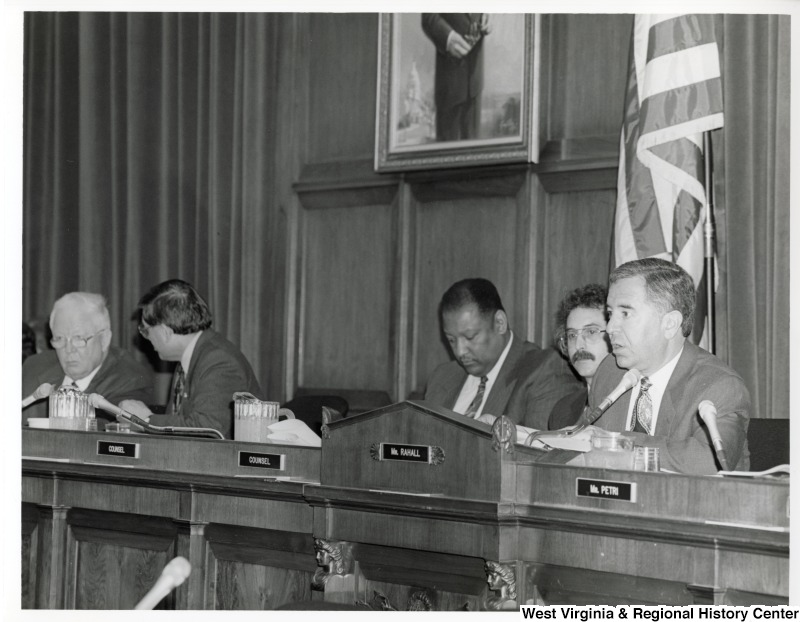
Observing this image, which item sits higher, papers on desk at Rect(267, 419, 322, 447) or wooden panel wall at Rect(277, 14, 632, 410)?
wooden panel wall at Rect(277, 14, 632, 410)

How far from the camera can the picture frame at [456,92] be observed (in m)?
5.52

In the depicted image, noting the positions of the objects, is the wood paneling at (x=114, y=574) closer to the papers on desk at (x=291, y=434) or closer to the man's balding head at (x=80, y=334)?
the papers on desk at (x=291, y=434)

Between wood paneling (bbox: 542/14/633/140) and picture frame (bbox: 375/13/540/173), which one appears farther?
picture frame (bbox: 375/13/540/173)

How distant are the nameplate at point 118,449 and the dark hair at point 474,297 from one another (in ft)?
5.02

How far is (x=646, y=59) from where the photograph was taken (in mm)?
4730

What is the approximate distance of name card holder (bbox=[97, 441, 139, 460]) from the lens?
3.93 metres

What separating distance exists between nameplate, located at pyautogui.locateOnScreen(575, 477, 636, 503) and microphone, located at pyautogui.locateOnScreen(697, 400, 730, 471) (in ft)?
0.79

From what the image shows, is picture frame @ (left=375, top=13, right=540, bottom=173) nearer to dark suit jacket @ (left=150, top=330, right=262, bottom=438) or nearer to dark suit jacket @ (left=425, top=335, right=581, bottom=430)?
dark suit jacket @ (left=425, top=335, right=581, bottom=430)

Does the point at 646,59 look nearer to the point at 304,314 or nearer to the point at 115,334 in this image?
the point at 304,314

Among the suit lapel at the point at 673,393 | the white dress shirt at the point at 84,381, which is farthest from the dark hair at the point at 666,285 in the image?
the white dress shirt at the point at 84,381

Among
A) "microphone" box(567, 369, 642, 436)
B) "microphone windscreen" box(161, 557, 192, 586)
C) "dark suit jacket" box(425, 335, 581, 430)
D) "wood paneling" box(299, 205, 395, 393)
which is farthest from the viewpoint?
"wood paneling" box(299, 205, 395, 393)

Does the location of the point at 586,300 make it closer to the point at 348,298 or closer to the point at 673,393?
the point at 673,393

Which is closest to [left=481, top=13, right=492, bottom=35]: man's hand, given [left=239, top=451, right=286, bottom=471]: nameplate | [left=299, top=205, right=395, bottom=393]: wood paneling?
[left=299, top=205, right=395, bottom=393]: wood paneling

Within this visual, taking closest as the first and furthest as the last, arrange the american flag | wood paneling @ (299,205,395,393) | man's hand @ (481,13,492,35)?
the american flag
man's hand @ (481,13,492,35)
wood paneling @ (299,205,395,393)
